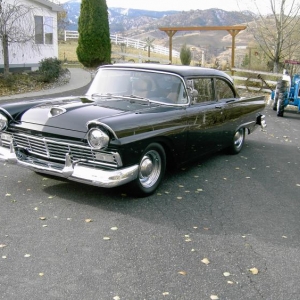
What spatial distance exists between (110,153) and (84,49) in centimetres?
2049

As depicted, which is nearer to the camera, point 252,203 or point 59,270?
point 59,270

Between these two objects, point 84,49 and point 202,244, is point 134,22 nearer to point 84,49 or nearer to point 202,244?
point 84,49

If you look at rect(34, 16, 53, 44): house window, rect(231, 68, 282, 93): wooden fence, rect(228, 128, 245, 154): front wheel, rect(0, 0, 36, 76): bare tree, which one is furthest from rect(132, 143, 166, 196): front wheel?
rect(34, 16, 53, 44): house window

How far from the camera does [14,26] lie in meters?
17.1

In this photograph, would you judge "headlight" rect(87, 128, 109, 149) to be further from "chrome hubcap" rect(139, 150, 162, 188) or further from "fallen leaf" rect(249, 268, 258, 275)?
"fallen leaf" rect(249, 268, 258, 275)

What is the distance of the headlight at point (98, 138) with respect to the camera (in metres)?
4.38

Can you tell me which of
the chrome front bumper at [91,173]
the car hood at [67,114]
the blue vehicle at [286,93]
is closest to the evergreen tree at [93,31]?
the blue vehicle at [286,93]

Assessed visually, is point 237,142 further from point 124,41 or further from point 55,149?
point 124,41

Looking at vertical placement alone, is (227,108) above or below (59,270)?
above

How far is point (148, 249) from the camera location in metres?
3.75

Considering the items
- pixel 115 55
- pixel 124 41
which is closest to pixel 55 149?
pixel 115 55

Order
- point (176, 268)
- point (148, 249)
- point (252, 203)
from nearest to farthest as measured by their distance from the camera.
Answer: point (176, 268)
point (148, 249)
point (252, 203)

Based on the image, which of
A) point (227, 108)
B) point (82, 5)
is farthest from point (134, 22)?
point (227, 108)

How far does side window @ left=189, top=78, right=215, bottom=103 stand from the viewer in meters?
5.98
